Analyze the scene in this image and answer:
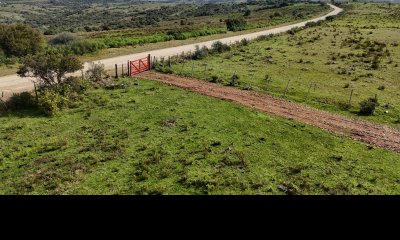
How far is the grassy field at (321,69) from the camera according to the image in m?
30.6

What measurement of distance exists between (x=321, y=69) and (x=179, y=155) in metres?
27.7

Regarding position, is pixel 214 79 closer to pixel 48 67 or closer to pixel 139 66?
pixel 139 66

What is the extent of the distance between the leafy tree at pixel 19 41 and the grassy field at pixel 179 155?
20950mm

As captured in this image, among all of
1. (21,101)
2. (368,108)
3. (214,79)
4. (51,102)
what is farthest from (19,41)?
(368,108)

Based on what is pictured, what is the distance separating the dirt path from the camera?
23.0 meters

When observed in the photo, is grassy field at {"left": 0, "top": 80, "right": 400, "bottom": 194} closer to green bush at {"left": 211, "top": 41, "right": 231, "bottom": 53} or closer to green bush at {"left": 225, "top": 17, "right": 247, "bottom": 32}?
green bush at {"left": 211, "top": 41, "right": 231, "bottom": 53}

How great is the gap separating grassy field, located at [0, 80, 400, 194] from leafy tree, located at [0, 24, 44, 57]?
2095 centimetres

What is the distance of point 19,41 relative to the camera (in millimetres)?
43625

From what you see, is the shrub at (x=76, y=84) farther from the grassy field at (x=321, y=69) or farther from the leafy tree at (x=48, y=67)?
the grassy field at (x=321, y=69)

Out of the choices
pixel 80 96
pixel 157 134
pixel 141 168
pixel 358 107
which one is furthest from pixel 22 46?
pixel 358 107


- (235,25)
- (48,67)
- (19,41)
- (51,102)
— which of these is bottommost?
(51,102)

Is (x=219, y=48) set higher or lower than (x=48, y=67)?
lower
